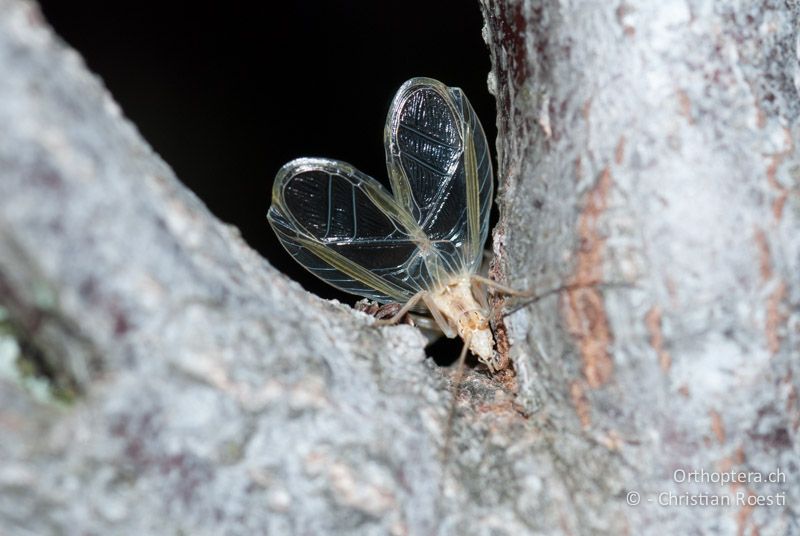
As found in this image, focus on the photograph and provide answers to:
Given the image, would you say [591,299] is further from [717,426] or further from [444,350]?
[444,350]

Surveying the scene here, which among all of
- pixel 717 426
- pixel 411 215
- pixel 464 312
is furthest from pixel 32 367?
pixel 464 312

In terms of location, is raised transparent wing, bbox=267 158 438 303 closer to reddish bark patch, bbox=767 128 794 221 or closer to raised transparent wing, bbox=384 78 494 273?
raised transparent wing, bbox=384 78 494 273

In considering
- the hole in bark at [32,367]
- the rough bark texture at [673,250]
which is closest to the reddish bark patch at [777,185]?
the rough bark texture at [673,250]

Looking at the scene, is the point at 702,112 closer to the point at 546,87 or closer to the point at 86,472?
the point at 546,87

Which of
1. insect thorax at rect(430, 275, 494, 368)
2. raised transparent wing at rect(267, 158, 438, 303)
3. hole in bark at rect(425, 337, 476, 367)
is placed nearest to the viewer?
raised transparent wing at rect(267, 158, 438, 303)

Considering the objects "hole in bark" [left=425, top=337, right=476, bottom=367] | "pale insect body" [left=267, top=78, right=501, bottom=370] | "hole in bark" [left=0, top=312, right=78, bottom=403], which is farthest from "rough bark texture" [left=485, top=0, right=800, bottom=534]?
"hole in bark" [left=425, top=337, right=476, bottom=367]

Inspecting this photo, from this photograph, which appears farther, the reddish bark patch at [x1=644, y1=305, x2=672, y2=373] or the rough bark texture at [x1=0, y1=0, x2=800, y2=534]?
the reddish bark patch at [x1=644, y1=305, x2=672, y2=373]

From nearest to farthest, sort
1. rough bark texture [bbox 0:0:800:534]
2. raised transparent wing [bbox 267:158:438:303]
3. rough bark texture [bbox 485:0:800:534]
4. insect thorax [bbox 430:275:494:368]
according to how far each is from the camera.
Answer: rough bark texture [bbox 0:0:800:534] < rough bark texture [bbox 485:0:800:534] < raised transparent wing [bbox 267:158:438:303] < insect thorax [bbox 430:275:494:368]

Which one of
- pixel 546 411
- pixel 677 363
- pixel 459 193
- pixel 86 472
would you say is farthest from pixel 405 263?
pixel 86 472
